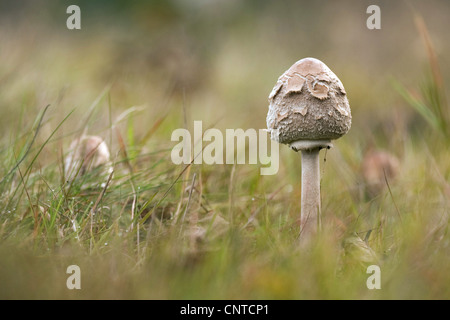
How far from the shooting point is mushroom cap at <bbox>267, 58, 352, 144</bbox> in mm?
2375

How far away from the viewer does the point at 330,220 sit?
2.72 metres

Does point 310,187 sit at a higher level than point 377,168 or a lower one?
lower

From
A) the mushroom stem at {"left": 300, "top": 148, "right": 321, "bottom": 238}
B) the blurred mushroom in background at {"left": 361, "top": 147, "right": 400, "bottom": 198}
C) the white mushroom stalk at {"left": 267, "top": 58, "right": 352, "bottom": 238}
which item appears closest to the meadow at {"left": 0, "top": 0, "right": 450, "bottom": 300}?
the blurred mushroom in background at {"left": 361, "top": 147, "right": 400, "bottom": 198}

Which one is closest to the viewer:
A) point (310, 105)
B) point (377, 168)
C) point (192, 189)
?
point (310, 105)

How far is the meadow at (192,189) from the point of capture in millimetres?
1962

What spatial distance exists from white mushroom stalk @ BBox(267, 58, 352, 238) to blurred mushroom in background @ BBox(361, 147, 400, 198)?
133 centimetres

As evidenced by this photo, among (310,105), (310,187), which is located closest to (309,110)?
(310,105)

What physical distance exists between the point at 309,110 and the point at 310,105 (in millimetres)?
25

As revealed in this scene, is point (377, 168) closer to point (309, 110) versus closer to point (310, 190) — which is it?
point (310, 190)

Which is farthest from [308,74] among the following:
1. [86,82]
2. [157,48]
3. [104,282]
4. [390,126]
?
[157,48]

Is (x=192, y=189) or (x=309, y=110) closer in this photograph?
(x=309, y=110)

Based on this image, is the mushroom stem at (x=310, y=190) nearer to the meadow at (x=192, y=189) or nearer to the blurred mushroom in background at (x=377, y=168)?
the meadow at (x=192, y=189)

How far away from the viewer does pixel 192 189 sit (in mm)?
2525

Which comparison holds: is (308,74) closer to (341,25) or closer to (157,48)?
(157,48)
